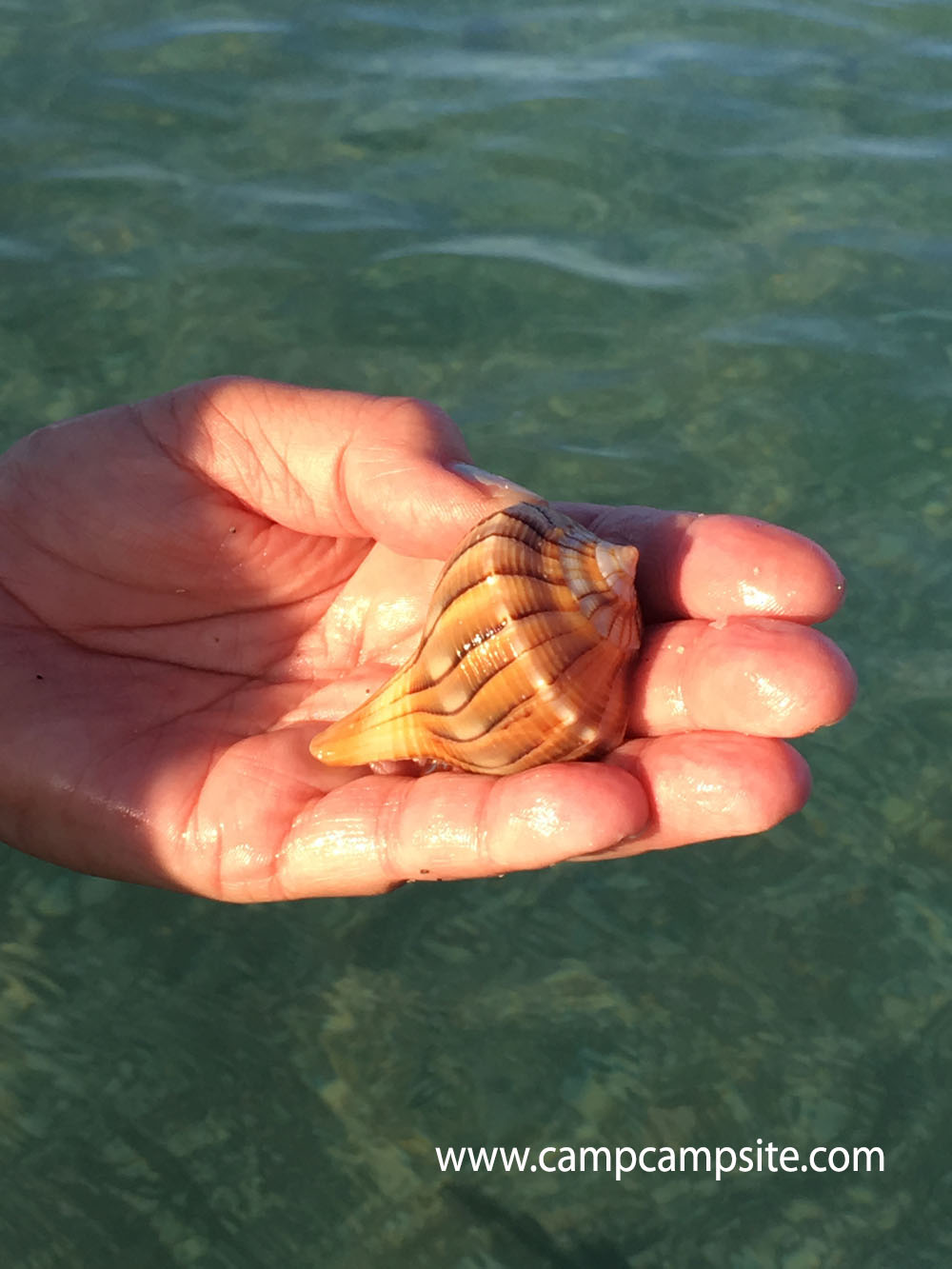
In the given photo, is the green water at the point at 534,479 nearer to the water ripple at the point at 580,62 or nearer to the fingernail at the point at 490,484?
the water ripple at the point at 580,62

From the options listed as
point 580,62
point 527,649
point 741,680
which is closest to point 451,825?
point 527,649

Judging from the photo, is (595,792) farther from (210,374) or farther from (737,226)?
(737,226)

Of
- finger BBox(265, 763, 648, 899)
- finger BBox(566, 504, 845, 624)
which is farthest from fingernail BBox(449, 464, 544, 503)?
finger BBox(265, 763, 648, 899)

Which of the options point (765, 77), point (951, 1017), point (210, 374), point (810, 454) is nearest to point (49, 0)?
point (210, 374)

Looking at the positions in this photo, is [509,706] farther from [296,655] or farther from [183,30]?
[183,30]

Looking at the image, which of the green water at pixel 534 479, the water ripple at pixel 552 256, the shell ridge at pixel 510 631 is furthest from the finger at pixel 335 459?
the water ripple at pixel 552 256

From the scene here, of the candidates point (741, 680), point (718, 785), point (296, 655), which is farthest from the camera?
point (296, 655)
